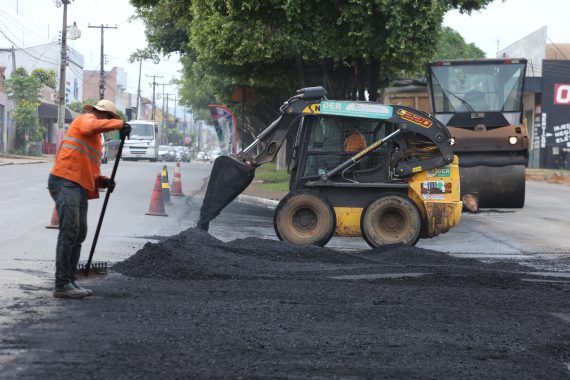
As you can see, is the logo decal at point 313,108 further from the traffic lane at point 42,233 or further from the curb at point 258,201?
the curb at point 258,201

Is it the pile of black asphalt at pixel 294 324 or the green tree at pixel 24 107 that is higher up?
the green tree at pixel 24 107

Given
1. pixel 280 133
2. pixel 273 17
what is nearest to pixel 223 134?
pixel 273 17

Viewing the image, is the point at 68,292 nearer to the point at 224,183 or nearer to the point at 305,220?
the point at 224,183

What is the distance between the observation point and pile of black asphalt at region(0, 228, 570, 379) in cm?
559

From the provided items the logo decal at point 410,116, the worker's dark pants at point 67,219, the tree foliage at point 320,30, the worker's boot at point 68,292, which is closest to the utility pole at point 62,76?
the tree foliage at point 320,30

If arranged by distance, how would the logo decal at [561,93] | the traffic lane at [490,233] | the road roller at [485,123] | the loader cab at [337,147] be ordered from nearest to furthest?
the loader cab at [337,147] < the traffic lane at [490,233] < the road roller at [485,123] < the logo decal at [561,93]

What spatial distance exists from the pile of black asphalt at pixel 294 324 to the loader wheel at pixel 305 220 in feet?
8.62

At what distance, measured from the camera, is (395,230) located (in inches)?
541

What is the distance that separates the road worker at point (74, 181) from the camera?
26.7ft

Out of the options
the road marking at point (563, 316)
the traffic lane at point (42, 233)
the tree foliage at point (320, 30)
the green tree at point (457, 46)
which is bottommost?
the traffic lane at point (42, 233)

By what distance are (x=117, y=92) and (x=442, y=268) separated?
122 meters

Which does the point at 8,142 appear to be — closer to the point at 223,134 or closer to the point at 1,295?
the point at 223,134

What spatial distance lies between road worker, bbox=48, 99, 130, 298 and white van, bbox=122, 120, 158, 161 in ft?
179

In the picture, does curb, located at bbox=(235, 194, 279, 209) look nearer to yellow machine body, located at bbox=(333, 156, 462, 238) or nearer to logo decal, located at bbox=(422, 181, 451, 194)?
yellow machine body, located at bbox=(333, 156, 462, 238)
